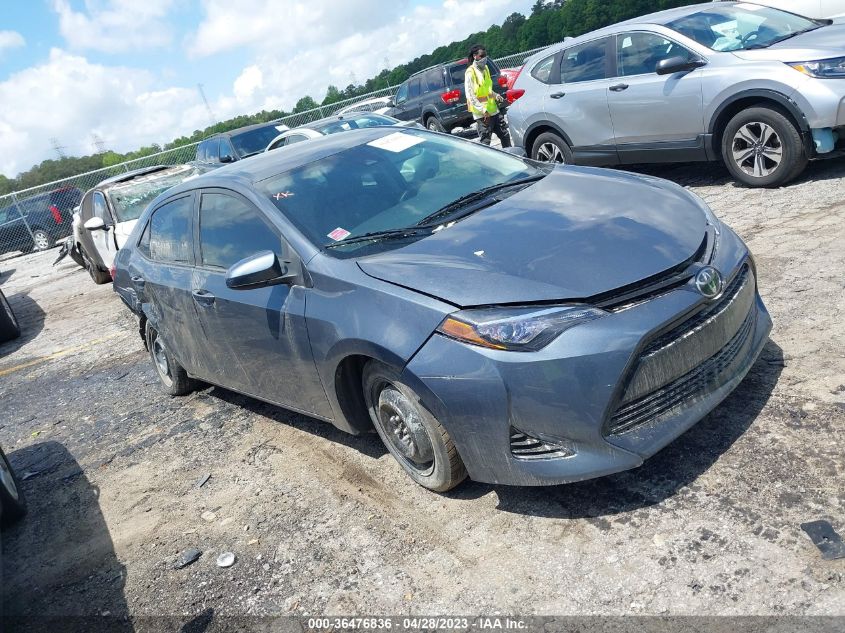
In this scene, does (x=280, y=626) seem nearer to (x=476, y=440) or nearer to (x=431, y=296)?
(x=476, y=440)

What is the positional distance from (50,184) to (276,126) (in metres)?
10.6

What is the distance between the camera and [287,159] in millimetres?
4523

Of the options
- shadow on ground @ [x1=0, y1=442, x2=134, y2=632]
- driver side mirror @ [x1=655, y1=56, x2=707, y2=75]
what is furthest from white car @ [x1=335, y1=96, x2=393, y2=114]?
shadow on ground @ [x1=0, y1=442, x2=134, y2=632]

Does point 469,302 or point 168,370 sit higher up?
point 469,302

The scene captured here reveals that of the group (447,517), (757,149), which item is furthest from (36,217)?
(447,517)

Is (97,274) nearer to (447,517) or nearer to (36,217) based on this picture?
(447,517)

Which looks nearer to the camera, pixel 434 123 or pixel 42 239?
pixel 434 123

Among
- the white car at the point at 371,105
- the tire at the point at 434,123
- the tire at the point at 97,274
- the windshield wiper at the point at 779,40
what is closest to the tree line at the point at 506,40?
the white car at the point at 371,105

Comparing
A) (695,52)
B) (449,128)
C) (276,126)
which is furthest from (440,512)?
(449,128)

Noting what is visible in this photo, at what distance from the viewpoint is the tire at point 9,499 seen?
438 cm

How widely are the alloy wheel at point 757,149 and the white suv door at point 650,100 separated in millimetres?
418

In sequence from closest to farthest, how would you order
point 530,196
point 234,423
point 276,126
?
point 530,196 → point 234,423 → point 276,126

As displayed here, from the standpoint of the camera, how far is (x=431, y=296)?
313cm

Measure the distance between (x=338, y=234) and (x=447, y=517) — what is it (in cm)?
156
